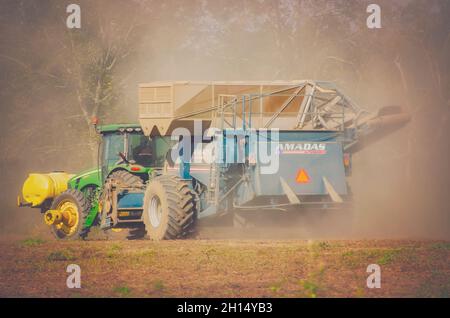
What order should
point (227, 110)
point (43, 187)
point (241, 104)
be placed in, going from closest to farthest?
point (227, 110), point (241, 104), point (43, 187)

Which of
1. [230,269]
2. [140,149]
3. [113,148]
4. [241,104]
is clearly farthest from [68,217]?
[230,269]

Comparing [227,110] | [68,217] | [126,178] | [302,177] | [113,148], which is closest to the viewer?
[302,177]

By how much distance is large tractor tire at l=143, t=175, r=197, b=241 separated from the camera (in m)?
15.0

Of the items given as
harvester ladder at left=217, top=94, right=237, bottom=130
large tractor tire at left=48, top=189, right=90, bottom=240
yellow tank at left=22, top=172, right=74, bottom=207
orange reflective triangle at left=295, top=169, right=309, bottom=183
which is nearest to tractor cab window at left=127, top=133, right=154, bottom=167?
large tractor tire at left=48, top=189, right=90, bottom=240

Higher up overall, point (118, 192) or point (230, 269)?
point (118, 192)

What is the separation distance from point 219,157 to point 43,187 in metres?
6.13

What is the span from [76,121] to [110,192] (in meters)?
14.1

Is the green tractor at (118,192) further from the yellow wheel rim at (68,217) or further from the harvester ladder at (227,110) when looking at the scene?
the harvester ladder at (227,110)

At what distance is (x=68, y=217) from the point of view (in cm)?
1797

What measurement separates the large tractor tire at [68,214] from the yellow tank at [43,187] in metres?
0.85

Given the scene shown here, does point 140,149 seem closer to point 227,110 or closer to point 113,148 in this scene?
point 113,148

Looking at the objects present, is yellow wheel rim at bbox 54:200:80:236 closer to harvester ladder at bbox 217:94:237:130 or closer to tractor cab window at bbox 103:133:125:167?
tractor cab window at bbox 103:133:125:167

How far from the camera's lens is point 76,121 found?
30.4 metres

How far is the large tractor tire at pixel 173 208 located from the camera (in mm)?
15016
